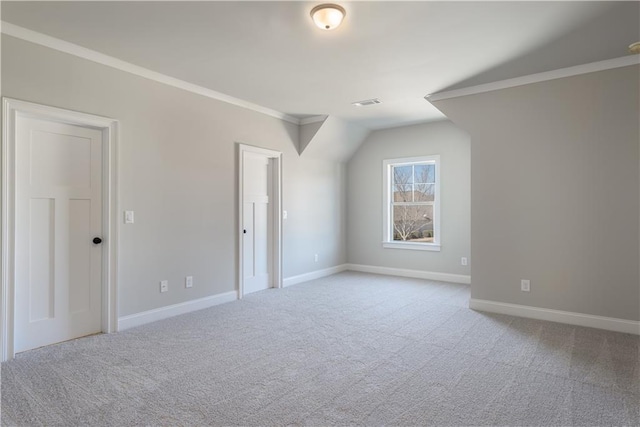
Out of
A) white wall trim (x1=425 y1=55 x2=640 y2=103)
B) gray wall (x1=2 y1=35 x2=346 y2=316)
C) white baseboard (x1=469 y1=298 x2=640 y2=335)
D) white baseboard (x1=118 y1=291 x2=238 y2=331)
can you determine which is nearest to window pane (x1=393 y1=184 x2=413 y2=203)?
white wall trim (x1=425 y1=55 x2=640 y2=103)

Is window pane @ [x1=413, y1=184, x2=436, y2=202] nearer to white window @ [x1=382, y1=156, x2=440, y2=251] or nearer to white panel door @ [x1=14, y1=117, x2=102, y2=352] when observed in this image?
white window @ [x1=382, y1=156, x2=440, y2=251]

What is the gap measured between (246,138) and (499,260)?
3511mm

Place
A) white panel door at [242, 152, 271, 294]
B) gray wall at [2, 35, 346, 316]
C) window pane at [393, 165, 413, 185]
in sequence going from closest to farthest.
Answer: gray wall at [2, 35, 346, 316]
white panel door at [242, 152, 271, 294]
window pane at [393, 165, 413, 185]

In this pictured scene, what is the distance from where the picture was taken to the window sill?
19.9ft

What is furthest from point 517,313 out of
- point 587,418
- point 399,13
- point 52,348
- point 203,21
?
point 52,348

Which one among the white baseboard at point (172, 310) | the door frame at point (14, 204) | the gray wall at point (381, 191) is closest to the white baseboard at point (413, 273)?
the gray wall at point (381, 191)

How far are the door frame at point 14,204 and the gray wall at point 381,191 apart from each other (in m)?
4.33

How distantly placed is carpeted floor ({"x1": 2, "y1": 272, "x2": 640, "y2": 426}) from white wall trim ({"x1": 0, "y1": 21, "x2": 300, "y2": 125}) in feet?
8.42

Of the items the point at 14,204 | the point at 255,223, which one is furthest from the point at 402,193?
the point at 14,204

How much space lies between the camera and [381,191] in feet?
21.8

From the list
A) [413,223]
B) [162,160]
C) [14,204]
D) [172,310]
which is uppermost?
[162,160]

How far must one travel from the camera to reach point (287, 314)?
4156 mm

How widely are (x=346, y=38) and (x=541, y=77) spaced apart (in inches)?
90.0

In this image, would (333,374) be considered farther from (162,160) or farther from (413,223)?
(413,223)
